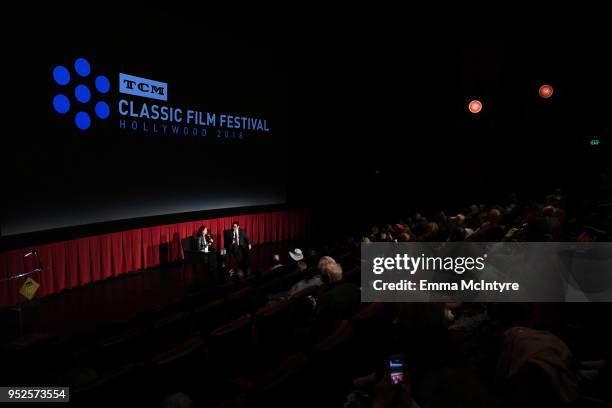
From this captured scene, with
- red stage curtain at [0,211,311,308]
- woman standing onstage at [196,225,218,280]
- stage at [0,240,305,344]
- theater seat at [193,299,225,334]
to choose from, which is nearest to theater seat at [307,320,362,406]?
theater seat at [193,299,225,334]

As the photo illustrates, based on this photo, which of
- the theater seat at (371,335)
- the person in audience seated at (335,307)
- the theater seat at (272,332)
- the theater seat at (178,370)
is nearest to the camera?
the theater seat at (178,370)

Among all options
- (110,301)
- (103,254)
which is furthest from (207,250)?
(110,301)

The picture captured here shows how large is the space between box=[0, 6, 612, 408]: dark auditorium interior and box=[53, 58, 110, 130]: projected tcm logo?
0.13 feet

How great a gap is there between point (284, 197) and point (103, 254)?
19.0ft

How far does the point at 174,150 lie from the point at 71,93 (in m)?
2.38

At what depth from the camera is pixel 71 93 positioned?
23.6 feet

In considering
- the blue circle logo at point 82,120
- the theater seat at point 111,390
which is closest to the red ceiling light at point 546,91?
the blue circle logo at point 82,120

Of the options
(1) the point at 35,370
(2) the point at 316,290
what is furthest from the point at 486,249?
(1) the point at 35,370

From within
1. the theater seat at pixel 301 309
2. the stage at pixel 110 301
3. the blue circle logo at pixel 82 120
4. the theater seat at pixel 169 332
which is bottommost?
the stage at pixel 110 301

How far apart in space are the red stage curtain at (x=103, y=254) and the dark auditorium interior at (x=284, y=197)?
→ 0.04m

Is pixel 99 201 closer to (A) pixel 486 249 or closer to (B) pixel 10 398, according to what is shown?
(B) pixel 10 398

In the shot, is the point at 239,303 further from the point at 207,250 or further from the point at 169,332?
the point at 207,250

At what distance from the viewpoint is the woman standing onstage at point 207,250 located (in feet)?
26.7

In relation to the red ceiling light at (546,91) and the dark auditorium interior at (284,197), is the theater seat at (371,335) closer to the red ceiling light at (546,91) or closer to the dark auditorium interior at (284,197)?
the dark auditorium interior at (284,197)
